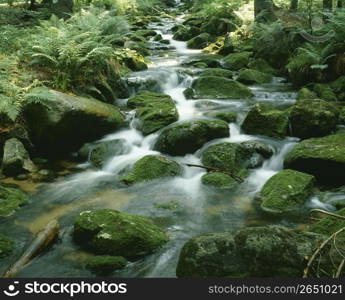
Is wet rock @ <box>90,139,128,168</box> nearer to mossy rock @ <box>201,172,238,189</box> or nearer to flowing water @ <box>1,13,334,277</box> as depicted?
flowing water @ <box>1,13,334,277</box>

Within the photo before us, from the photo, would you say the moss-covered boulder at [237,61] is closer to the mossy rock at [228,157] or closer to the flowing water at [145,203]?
the flowing water at [145,203]

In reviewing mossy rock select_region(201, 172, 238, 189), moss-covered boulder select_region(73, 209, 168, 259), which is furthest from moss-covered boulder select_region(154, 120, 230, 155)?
moss-covered boulder select_region(73, 209, 168, 259)

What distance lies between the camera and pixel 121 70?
1051cm

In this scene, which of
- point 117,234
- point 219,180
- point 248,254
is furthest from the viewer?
point 219,180

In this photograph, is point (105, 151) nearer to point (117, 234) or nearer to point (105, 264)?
point (117, 234)

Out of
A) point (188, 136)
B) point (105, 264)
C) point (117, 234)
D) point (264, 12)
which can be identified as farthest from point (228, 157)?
point (264, 12)

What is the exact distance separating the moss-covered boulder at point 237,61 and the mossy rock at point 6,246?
9293 millimetres

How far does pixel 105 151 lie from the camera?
744 centimetres

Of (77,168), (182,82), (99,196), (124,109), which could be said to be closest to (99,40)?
(124,109)

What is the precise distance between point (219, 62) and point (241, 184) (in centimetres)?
749

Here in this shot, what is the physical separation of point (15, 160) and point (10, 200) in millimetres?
1090

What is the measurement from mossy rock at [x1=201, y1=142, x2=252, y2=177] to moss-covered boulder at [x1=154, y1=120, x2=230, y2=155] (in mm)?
378

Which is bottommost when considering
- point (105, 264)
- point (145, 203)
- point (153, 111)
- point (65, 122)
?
point (145, 203)

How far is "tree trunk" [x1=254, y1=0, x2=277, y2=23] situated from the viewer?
14.3 meters
